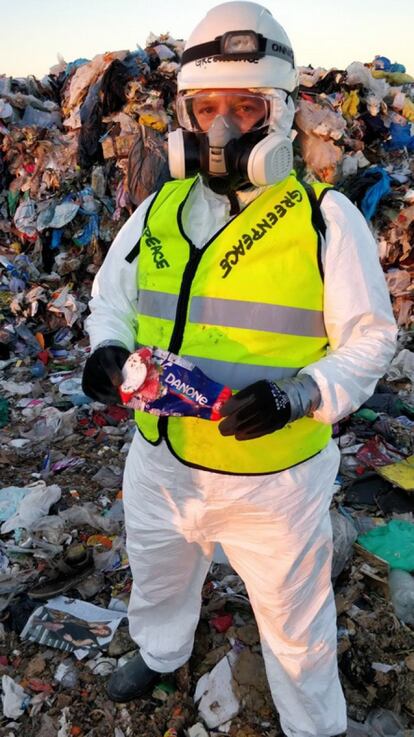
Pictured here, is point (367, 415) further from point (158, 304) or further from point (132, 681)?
point (158, 304)

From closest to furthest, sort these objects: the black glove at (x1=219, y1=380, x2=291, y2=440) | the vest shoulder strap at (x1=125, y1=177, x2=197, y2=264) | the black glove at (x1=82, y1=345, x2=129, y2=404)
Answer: the black glove at (x1=219, y1=380, x2=291, y2=440)
the black glove at (x1=82, y1=345, x2=129, y2=404)
the vest shoulder strap at (x1=125, y1=177, x2=197, y2=264)

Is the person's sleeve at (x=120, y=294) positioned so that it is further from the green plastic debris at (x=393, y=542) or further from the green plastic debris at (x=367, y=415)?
the green plastic debris at (x=367, y=415)

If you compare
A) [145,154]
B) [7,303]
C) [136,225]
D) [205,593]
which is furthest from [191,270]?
[7,303]

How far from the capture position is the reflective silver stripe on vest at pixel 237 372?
1664mm

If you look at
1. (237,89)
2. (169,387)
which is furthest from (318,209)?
(169,387)

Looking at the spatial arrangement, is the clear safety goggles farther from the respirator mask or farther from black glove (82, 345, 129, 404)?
black glove (82, 345, 129, 404)

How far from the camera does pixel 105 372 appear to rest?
1.74 metres

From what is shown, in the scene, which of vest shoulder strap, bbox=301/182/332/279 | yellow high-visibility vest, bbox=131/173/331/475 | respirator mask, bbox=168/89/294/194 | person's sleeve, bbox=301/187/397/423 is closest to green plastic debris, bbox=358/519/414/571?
yellow high-visibility vest, bbox=131/173/331/475

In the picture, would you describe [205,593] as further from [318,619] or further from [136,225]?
[136,225]

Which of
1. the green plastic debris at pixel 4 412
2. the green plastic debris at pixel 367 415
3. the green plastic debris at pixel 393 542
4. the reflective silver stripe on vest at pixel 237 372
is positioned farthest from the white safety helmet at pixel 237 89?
the green plastic debris at pixel 4 412

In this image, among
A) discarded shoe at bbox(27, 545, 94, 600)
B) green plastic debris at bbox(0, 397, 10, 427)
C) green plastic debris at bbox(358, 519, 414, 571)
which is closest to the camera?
discarded shoe at bbox(27, 545, 94, 600)

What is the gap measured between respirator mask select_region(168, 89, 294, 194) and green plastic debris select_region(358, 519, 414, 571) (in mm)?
2316

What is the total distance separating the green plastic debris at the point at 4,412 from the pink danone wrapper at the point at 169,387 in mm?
3669

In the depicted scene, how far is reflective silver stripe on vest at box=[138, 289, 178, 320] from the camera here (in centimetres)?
174
